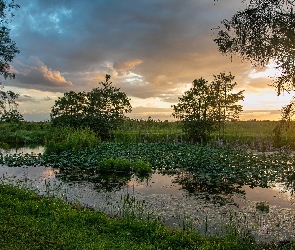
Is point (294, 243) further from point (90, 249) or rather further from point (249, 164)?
point (249, 164)

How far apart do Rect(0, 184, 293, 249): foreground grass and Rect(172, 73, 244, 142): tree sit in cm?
2715

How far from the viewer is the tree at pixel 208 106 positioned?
34.3 m

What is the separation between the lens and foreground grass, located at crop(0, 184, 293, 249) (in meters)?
6.32

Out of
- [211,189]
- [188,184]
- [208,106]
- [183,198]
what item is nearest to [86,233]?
[183,198]

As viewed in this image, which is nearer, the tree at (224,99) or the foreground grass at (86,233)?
the foreground grass at (86,233)

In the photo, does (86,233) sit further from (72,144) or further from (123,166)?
(72,144)

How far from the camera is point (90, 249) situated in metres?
6.00

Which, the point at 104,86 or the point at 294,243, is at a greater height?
the point at 104,86

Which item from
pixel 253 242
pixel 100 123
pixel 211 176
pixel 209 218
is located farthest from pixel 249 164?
pixel 100 123

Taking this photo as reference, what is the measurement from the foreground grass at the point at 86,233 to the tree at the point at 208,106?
27151 millimetres

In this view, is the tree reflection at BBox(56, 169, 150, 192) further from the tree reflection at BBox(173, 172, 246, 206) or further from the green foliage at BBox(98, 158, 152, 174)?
the tree reflection at BBox(173, 172, 246, 206)

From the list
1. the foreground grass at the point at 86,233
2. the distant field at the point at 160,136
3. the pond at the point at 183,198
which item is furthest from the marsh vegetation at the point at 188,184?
the distant field at the point at 160,136

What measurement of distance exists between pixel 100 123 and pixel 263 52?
3139 cm

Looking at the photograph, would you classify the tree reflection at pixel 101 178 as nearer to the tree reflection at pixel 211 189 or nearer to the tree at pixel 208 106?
the tree reflection at pixel 211 189
